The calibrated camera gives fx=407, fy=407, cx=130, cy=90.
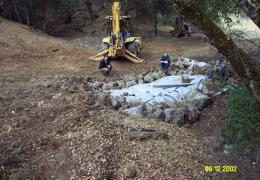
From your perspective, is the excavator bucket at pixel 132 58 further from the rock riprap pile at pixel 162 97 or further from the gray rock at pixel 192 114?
Answer: the gray rock at pixel 192 114

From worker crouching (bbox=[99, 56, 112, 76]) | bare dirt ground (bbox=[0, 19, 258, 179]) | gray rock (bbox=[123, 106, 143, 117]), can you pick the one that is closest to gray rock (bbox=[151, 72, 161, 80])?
worker crouching (bbox=[99, 56, 112, 76])

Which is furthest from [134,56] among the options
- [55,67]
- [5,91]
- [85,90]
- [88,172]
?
[88,172]

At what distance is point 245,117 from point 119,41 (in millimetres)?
9882

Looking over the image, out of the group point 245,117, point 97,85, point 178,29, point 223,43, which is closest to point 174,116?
point 245,117

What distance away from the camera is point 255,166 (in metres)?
6.85

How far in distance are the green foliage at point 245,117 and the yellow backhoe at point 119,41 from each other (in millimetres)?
9456

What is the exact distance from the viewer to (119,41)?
1595 centimetres

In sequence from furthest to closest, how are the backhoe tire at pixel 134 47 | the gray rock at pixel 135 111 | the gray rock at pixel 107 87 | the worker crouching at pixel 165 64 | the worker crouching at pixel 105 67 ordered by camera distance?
1. the backhoe tire at pixel 134 47
2. the worker crouching at pixel 105 67
3. the worker crouching at pixel 165 64
4. the gray rock at pixel 107 87
5. the gray rock at pixel 135 111

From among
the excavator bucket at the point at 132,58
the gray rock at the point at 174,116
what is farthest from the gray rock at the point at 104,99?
the excavator bucket at the point at 132,58

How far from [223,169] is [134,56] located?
1015cm

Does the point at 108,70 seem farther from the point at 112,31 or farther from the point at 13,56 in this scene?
the point at 13,56

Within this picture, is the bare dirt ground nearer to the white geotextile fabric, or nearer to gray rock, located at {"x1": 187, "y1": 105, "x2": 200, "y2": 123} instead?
gray rock, located at {"x1": 187, "y1": 105, "x2": 200, "y2": 123}

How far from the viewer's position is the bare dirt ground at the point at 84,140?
288 inches

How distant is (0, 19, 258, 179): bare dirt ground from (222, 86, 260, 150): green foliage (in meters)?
0.51
